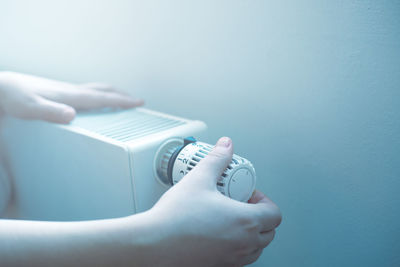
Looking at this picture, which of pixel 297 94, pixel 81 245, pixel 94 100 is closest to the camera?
pixel 81 245

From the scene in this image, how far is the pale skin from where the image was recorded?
0.32m

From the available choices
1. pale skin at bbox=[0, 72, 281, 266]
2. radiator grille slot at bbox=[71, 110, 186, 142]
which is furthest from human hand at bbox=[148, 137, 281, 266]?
radiator grille slot at bbox=[71, 110, 186, 142]

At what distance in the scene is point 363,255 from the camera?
0.47 m

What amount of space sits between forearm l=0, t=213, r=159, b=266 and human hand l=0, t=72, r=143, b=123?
9.2 inches

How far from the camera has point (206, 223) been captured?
33cm

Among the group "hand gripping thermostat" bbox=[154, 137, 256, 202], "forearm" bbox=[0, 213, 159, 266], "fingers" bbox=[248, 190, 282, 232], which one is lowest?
"forearm" bbox=[0, 213, 159, 266]

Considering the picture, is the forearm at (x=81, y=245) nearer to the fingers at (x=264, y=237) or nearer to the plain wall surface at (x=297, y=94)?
the fingers at (x=264, y=237)

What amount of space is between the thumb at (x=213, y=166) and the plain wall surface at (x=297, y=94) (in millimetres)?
168

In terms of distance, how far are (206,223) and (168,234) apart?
0.04 m

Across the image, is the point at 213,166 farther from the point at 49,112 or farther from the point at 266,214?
the point at 49,112

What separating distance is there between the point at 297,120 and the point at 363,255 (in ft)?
→ 0.71

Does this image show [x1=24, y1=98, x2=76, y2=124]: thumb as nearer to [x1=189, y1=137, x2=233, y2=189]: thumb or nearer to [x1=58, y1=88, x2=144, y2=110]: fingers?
[x1=58, y1=88, x2=144, y2=110]: fingers

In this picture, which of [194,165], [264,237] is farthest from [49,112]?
[264,237]

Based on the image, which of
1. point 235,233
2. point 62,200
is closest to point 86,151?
point 62,200
